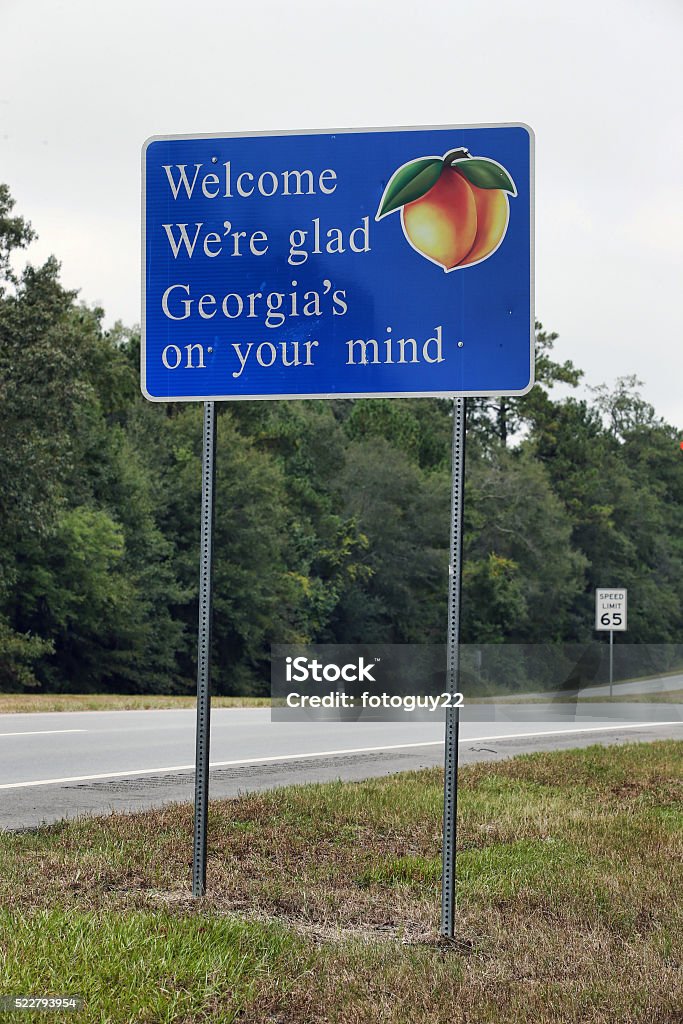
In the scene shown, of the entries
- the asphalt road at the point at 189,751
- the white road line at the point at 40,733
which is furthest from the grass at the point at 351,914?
the white road line at the point at 40,733

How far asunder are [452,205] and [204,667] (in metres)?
2.65

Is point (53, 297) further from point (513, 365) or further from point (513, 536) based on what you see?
point (513, 365)

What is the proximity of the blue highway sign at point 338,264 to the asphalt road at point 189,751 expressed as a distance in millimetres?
4293

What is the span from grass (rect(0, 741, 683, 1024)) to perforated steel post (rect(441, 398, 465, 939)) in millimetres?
203

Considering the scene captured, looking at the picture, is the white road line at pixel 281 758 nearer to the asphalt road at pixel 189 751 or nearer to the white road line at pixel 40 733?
the asphalt road at pixel 189 751

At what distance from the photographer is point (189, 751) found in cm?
1577

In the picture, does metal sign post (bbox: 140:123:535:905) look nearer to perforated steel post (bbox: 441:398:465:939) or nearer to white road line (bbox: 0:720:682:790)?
perforated steel post (bbox: 441:398:465:939)

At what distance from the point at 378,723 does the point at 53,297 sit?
20983 millimetres

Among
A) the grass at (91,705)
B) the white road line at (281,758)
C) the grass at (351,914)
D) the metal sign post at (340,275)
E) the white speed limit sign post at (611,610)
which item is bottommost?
the grass at (91,705)

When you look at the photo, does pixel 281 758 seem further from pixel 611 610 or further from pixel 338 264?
pixel 611 610

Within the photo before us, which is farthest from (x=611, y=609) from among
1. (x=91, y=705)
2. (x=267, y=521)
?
(x=267, y=521)

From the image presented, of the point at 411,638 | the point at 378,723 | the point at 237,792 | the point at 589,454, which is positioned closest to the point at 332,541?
the point at 411,638

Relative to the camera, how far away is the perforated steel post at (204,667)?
6648 mm

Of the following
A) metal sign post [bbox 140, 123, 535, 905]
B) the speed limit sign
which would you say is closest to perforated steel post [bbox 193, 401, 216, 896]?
metal sign post [bbox 140, 123, 535, 905]
